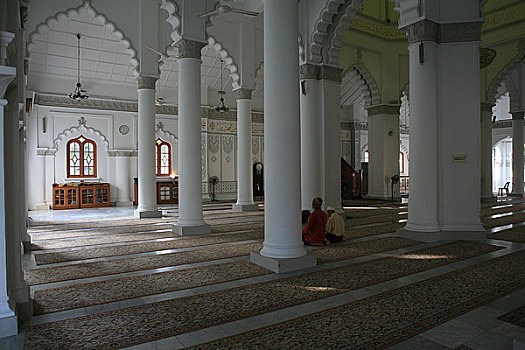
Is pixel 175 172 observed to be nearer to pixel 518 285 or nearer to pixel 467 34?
pixel 467 34

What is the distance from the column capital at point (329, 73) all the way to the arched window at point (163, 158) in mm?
8187

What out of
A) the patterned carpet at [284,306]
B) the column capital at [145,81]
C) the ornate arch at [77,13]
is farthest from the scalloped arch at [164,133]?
the patterned carpet at [284,306]

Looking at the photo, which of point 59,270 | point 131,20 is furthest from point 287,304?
point 131,20

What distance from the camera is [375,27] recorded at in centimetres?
1405

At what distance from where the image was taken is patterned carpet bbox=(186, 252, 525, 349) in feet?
8.25

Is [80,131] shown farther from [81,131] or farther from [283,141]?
[283,141]

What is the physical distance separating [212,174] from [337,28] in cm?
853

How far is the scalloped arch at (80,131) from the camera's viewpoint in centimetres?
1265

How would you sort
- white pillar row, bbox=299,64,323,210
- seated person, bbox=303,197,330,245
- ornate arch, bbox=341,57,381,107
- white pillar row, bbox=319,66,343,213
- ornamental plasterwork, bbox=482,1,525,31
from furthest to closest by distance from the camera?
1. ornate arch, bbox=341,57,381,107
2. ornamental plasterwork, bbox=482,1,525,31
3. white pillar row, bbox=319,66,343,213
4. white pillar row, bbox=299,64,323,210
5. seated person, bbox=303,197,330,245

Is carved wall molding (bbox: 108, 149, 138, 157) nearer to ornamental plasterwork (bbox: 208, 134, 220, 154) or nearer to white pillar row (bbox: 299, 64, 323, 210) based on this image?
ornamental plasterwork (bbox: 208, 134, 220, 154)

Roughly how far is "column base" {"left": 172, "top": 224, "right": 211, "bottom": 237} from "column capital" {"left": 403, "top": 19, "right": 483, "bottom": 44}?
4858mm

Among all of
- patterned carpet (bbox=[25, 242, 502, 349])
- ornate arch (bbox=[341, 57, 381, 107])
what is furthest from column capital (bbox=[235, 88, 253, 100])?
patterned carpet (bbox=[25, 242, 502, 349])

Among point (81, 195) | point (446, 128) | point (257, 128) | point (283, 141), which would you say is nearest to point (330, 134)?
point (446, 128)

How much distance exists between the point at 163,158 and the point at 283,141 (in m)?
11.3
